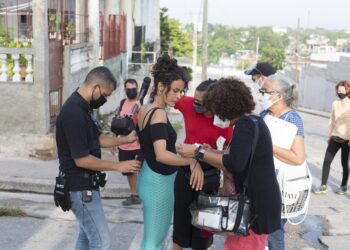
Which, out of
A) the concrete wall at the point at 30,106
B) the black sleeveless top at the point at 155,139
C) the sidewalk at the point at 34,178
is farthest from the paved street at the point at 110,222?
the black sleeveless top at the point at 155,139

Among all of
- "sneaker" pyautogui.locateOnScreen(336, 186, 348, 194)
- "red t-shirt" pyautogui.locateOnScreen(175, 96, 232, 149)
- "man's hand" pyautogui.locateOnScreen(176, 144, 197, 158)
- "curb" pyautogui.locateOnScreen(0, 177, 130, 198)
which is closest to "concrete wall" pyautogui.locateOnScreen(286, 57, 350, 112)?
"sneaker" pyautogui.locateOnScreen(336, 186, 348, 194)

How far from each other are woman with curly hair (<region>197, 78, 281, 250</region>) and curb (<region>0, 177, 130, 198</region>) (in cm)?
358

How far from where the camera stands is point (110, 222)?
557cm

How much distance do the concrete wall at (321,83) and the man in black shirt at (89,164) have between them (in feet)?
95.8

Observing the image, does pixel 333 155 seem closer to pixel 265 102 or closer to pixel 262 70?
pixel 262 70

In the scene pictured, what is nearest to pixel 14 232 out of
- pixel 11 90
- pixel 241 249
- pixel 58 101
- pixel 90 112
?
pixel 90 112

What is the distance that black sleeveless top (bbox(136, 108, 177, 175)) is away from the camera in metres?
3.37

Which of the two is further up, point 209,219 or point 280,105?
point 280,105

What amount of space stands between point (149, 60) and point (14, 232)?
51.7 feet

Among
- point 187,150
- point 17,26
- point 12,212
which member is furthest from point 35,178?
point 187,150

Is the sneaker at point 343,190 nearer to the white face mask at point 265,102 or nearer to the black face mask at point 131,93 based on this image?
the black face mask at point 131,93

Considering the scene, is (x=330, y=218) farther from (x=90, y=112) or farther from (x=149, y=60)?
(x=149, y=60)

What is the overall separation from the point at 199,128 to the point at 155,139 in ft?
2.64

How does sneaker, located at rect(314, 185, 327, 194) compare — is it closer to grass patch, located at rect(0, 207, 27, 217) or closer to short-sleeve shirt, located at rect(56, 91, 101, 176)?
grass patch, located at rect(0, 207, 27, 217)
